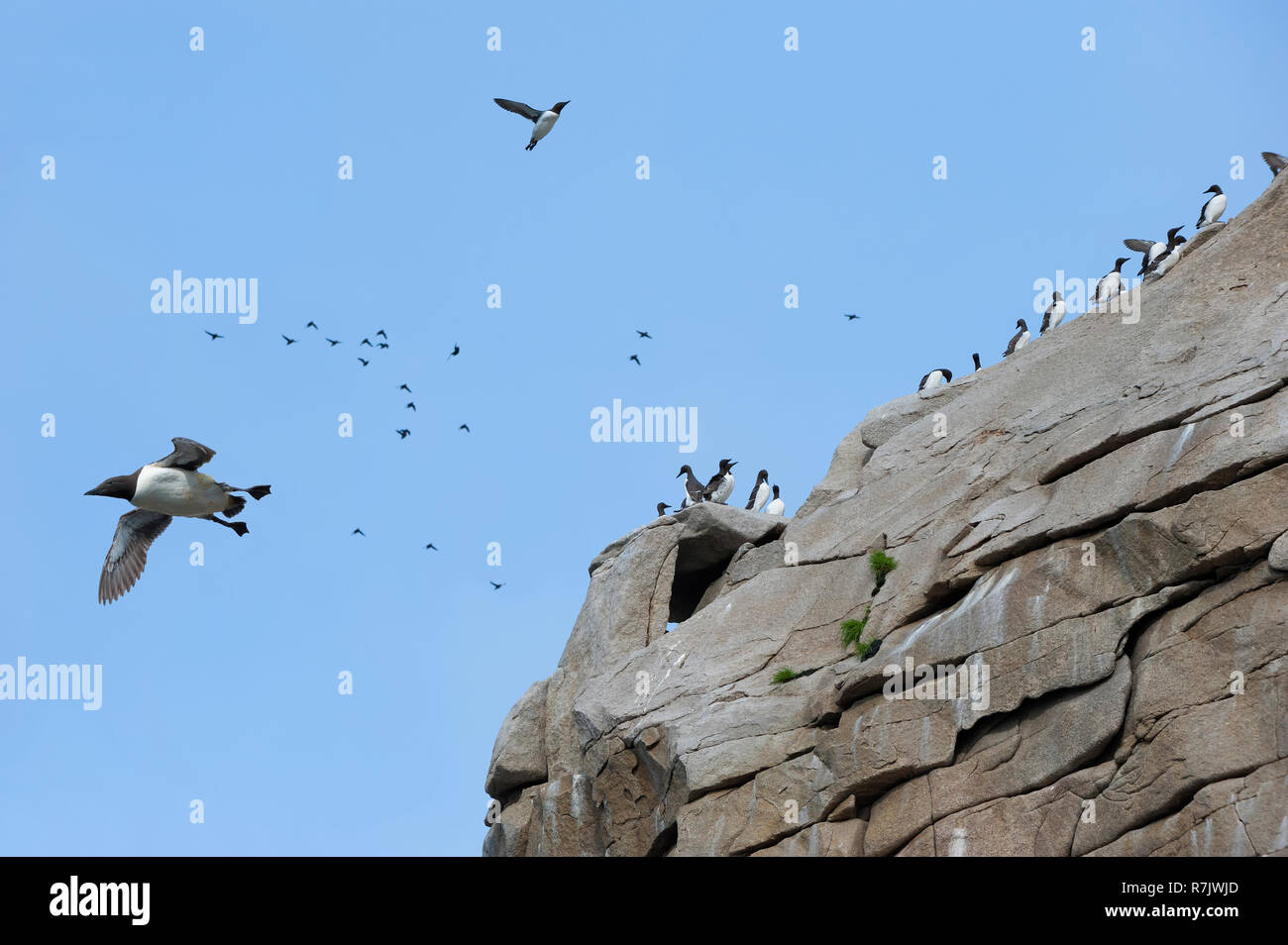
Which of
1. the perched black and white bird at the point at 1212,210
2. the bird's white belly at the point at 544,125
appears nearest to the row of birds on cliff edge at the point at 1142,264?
the perched black and white bird at the point at 1212,210

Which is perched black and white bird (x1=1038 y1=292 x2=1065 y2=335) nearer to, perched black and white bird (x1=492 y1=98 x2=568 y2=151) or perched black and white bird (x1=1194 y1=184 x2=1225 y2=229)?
perched black and white bird (x1=1194 y1=184 x2=1225 y2=229)

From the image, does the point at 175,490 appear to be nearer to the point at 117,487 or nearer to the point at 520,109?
the point at 117,487

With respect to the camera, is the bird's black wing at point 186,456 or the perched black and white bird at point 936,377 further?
the perched black and white bird at point 936,377

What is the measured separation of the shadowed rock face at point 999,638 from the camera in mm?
18594

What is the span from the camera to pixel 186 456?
21500 mm

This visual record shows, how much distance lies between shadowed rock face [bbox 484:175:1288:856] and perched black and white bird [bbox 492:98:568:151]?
338 inches

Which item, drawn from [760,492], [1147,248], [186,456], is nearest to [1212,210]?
[1147,248]

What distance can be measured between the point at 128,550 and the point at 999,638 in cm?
1206

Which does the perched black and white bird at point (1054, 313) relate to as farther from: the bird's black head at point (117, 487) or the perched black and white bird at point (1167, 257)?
the bird's black head at point (117, 487)

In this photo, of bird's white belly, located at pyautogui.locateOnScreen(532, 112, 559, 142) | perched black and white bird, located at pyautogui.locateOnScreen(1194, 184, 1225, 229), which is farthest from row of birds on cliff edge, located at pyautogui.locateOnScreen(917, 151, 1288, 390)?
bird's white belly, located at pyautogui.locateOnScreen(532, 112, 559, 142)

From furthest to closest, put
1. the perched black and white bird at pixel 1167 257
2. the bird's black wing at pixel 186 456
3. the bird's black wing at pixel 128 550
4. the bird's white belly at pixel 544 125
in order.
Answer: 1. the bird's white belly at pixel 544 125
2. the perched black and white bird at pixel 1167 257
3. the bird's black wing at pixel 128 550
4. the bird's black wing at pixel 186 456

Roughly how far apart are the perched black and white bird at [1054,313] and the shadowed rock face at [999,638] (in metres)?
6.71
